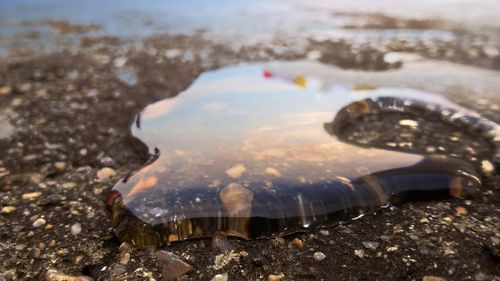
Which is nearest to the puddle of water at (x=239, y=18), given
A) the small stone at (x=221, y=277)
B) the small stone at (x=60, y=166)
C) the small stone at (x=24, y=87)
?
the small stone at (x=24, y=87)

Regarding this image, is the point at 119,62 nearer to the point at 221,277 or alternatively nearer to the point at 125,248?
the point at 125,248

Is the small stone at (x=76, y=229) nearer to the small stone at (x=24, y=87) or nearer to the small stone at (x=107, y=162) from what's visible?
the small stone at (x=107, y=162)

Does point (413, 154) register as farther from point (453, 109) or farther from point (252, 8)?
point (252, 8)

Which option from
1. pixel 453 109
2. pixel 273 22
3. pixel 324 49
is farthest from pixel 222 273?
pixel 273 22

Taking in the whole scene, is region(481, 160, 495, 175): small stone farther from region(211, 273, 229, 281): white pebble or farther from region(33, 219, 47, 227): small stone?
region(33, 219, 47, 227): small stone

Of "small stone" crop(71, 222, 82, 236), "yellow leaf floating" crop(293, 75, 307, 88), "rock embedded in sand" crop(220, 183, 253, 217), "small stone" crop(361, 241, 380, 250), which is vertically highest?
"yellow leaf floating" crop(293, 75, 307, 88)

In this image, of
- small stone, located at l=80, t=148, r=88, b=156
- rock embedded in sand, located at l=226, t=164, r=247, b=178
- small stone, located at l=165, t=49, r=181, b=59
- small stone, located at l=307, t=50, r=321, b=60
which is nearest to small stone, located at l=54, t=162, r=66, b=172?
small stone, located at l=80, t=148, r=88, b=156

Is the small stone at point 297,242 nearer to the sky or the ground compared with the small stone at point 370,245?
nearer to the ground
